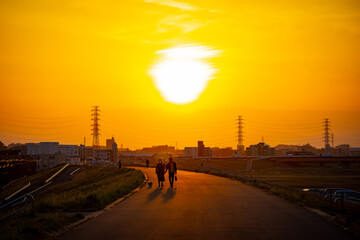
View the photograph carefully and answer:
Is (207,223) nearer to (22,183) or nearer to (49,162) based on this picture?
(22,183)

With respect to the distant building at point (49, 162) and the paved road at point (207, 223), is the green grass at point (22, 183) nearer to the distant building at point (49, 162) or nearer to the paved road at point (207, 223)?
the distant building at point (49, 162)

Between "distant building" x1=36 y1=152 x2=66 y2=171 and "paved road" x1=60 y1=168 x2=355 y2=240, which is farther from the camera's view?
"distant building" x1=36 y1=152 x2=66 y2=171

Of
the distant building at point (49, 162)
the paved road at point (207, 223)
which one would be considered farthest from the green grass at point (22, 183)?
the paved road at point (207, 223)

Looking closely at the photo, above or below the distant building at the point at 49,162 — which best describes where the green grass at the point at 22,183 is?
below

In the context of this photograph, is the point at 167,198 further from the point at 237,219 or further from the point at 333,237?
the point at 333,237

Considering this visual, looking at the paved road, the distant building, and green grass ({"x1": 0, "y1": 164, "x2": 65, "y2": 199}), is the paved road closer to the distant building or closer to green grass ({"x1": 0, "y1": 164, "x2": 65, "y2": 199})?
green grass ({"x1": 0, "y1": 164, "x2": 65, "y2": 199})

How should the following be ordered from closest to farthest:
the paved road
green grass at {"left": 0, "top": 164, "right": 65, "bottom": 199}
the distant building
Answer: the paved road → green grass at {"left": 0, "top": 164, "right": 65, "bottom": 199} → the distant building

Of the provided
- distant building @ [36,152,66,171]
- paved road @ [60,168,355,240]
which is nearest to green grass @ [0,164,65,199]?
distant building @ [36,152,66,171]

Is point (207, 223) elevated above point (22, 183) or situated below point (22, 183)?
above

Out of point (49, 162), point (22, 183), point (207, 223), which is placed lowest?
point (22, 183)

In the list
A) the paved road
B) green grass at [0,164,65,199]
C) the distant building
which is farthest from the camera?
the distant building

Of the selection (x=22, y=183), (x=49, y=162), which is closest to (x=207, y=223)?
(x=22, y=183)

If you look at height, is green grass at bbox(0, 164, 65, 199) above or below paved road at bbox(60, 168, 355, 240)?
below

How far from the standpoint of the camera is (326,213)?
18.6 m
